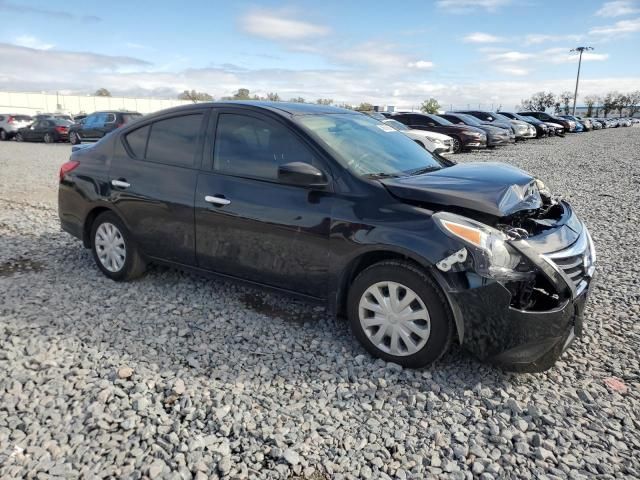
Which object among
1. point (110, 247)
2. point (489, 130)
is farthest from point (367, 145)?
point (489, 130)

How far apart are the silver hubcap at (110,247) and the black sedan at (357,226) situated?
0.02 m

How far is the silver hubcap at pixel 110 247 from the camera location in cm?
465

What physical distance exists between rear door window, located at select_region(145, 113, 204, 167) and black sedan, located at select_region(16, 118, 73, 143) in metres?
22.3

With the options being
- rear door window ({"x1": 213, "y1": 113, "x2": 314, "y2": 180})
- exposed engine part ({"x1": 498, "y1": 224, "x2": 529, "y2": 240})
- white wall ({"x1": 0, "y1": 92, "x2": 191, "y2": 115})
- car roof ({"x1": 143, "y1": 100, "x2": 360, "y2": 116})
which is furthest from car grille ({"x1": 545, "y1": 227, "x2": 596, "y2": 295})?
white wall ({"x1": 0, "y1": 92, "x2": 191, "y2": 115})

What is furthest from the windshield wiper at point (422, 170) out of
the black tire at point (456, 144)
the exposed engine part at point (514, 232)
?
the black tire at point (456, 144)

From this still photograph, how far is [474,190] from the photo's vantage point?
3225mm

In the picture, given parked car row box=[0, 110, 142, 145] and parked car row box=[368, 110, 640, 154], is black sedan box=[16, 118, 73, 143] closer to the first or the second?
parked car row box=[0, 110, 142, 145]

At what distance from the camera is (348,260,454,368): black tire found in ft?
9.90

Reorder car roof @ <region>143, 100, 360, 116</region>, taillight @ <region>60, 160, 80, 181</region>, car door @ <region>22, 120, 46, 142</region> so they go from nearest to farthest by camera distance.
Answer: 1. car roof @ <region>143, 100, 360, 116</region>
2. taillight @ <region>60, 160, 80, 181</region>
3. car door @ <region>22, 120, 46, 142</region>

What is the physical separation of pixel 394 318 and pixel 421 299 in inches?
9.4

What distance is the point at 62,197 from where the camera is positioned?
506 cm

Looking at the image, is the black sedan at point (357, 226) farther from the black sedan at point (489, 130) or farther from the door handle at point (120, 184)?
the black sedan at point (489, 130)

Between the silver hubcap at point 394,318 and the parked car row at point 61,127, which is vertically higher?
the parked car row at point 61,127

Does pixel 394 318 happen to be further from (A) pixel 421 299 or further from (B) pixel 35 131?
(B) pixel 35 131
